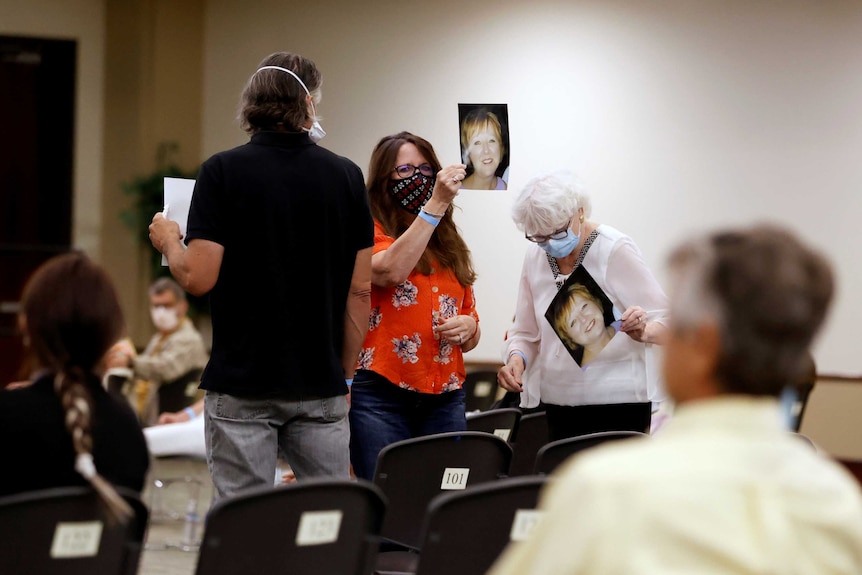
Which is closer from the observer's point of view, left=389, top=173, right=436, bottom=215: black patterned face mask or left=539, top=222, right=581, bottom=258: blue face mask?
left=539, top=222, right=581, bottom=258: blue face mask

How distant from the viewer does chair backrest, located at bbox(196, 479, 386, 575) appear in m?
2.17

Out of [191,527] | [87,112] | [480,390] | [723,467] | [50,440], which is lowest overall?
[191,527]

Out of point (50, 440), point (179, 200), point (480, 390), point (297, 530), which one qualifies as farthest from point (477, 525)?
point (480, 390)

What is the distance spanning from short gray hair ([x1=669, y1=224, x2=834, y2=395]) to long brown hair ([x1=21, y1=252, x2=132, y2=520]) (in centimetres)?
116

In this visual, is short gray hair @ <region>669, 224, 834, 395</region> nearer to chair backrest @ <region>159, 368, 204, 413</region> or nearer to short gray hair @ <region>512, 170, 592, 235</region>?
short gray hair @ <region>512, 170, 592, 235</region>

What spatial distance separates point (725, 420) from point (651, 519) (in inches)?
5.8

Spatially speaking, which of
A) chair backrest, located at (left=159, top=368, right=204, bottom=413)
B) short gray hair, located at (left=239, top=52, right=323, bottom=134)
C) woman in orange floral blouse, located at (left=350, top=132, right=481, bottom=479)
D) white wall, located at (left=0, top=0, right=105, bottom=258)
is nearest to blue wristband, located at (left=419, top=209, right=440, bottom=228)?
woman in orange floral blouse, located at (left=350, top=132, right=481, bottom=479)

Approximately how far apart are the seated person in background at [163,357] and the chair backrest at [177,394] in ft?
0.13

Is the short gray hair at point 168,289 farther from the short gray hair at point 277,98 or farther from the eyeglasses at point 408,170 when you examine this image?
the short gray hair at point 277,98

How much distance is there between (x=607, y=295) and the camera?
135 inches

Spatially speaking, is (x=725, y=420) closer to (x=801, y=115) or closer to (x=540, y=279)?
(x=540, y=279)

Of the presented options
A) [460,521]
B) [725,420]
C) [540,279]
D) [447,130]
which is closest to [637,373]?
[540,279]

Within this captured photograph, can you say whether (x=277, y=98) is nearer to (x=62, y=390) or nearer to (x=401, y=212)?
(x=401, y=212)

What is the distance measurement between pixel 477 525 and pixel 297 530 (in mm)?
354
